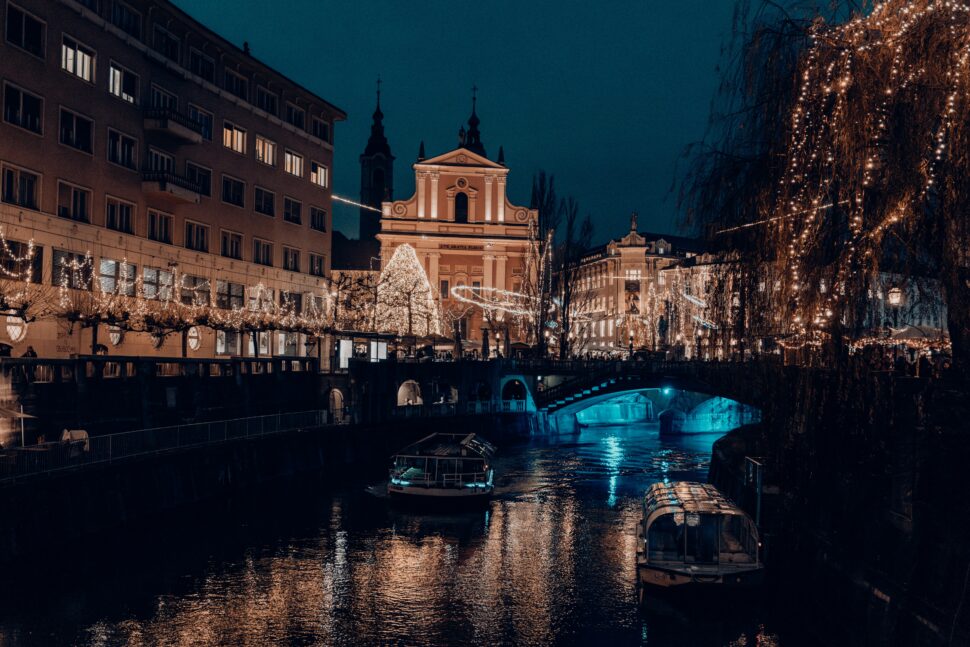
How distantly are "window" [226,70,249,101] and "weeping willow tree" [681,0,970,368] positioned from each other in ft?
160

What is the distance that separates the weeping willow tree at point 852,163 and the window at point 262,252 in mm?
50418

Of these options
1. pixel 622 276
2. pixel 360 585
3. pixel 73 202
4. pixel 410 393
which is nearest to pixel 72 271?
pixel 73 202

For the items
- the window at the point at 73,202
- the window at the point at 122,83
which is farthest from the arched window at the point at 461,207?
the window at the point at 73,202

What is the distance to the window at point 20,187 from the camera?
4519cm

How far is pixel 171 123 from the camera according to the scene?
56.3 metres

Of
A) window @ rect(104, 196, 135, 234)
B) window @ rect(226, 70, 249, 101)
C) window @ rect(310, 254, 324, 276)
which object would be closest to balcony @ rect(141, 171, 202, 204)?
window @ rect(104, 196, 135, 234)

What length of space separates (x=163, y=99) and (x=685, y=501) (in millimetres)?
41983

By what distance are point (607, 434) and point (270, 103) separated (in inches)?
1453

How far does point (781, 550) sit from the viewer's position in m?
30.5

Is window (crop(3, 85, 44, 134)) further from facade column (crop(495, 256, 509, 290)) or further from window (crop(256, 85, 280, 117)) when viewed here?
facade column (crop(495, 256, 509, 290))

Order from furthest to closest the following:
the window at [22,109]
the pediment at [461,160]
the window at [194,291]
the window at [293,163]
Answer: the pediment at [461,160], the window at [293,163], the window at [194,291], the window at [22,109]

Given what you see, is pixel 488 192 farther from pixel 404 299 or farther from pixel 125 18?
pixel 125 18

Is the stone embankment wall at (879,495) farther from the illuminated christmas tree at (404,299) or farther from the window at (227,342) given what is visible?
the illuminated christmas tree at (404,299)

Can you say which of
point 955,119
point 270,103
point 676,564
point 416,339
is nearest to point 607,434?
point 416,339
